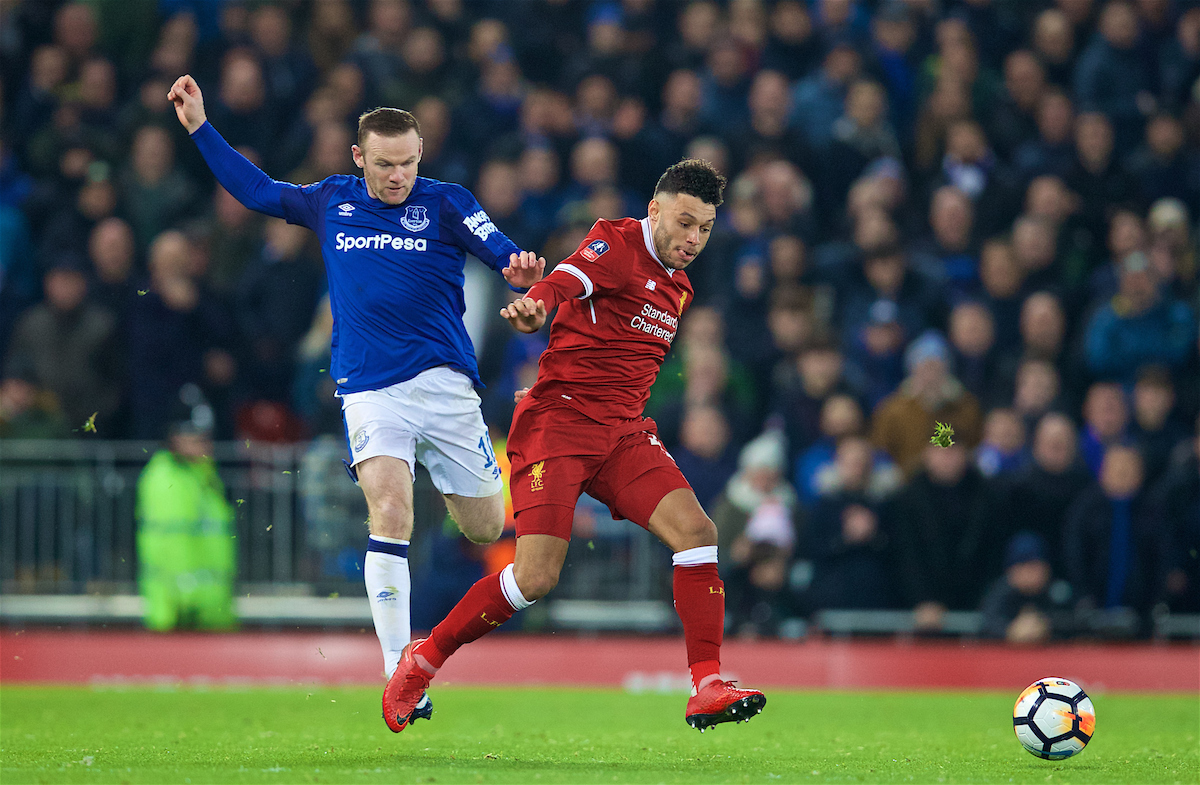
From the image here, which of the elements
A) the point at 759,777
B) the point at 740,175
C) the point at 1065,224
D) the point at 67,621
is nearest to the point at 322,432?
the point at 67,621

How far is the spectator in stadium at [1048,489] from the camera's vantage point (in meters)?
12.0

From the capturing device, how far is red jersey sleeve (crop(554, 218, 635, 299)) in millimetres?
6969

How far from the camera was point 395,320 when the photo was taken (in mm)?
7609

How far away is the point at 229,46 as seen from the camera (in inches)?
617

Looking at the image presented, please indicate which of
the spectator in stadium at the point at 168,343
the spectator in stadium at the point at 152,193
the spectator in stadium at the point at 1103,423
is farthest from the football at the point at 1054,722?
the spectator in stadium at the point at 152,193

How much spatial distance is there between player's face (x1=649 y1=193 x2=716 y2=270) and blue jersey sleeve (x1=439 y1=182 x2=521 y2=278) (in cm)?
72

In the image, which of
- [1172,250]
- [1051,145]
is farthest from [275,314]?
[1172,250]

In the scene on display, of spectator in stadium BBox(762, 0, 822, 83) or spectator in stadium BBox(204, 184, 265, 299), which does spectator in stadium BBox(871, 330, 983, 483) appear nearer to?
spectator in stadium BBox(762, 0, 822, 83)

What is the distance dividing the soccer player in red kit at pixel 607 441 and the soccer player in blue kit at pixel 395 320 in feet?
1.48

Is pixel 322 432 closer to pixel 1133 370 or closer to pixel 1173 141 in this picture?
pixel 1133 370

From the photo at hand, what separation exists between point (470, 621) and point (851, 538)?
5.57 metres

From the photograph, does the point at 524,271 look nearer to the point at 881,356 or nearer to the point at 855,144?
the point at 881,356

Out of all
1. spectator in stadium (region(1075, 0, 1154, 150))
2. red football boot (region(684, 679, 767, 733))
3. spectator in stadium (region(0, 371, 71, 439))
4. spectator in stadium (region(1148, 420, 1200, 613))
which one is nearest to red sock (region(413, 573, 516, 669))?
red football boot (region(684, 679, 767, 733))

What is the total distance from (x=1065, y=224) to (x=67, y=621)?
9215 millimetres
